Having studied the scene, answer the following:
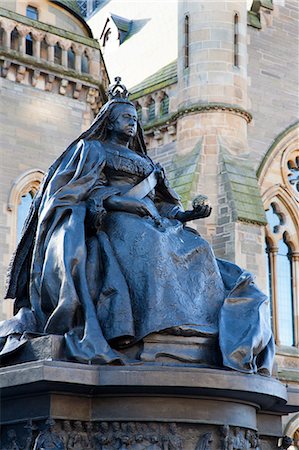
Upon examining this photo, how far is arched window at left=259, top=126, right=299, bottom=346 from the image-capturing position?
26.2 meters

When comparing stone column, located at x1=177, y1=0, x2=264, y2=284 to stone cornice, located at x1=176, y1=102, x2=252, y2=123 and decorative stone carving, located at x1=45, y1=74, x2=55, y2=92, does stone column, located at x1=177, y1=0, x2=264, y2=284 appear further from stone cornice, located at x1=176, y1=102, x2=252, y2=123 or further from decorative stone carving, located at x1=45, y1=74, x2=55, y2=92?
decorative stone carving, located at x1=45, y1=74, x2=55, y2=92

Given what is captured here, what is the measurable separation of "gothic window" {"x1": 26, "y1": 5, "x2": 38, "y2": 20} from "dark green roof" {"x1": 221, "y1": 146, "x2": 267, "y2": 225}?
17.4 ft

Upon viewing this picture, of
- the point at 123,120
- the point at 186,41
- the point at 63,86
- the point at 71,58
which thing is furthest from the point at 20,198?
the point at 123,120

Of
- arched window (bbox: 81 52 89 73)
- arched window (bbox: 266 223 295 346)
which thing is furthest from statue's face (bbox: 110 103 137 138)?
arched window (bbox: 266 223 295 346)

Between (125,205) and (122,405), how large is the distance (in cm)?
127

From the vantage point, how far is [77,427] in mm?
5656

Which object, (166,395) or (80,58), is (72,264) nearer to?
(166,395)

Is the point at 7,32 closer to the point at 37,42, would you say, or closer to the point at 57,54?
the point at 37,42

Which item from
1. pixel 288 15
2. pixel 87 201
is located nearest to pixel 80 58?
pixel 288 15

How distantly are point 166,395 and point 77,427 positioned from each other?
0.50 meters

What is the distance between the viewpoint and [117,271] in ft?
20.0

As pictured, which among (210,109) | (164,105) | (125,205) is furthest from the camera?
(164,105)

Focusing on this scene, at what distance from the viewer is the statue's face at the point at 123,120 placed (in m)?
6.77

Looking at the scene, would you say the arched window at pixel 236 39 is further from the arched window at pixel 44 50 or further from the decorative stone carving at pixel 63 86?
the arched window at pixel 44 50
